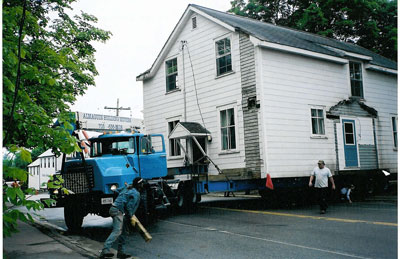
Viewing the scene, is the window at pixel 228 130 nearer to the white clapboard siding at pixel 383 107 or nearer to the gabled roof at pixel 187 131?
the gabled roof at pixel 187 131

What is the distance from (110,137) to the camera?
40.0 ft

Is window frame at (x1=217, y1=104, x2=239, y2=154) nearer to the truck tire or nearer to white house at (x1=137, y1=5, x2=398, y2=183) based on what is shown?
white house at (x1=137, y1=5, x2=398, y2=183)

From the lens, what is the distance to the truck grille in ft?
35.4

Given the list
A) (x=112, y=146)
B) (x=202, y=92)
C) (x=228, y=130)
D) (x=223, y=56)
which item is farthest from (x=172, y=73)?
(x=112, y=146)

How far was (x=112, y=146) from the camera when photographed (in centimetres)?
1219

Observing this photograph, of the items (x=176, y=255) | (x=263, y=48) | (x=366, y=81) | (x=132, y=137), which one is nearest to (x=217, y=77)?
(x=263, y=48)

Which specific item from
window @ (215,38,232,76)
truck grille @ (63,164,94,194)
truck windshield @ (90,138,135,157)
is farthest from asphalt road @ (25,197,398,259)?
window @ (215,38,232,76)

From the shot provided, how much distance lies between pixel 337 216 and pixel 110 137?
7.20 meters

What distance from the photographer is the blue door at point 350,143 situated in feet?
58.6

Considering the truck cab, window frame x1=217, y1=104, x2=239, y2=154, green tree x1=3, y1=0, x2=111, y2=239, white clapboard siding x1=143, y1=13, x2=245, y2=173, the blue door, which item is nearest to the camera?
green tree x1=3, y1=0, x2=111, y2=239

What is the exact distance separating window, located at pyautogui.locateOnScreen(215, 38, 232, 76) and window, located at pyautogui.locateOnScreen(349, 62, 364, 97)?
6304 millimetres

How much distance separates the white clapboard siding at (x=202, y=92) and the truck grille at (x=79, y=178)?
6788 millimetres

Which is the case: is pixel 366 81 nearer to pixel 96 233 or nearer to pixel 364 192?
pixel 364 192

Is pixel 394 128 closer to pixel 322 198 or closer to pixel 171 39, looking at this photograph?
pixel 322 198
